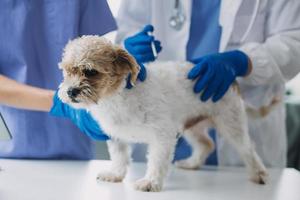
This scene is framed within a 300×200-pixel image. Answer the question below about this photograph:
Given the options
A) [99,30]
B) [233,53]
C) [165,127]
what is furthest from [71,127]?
[233,53]

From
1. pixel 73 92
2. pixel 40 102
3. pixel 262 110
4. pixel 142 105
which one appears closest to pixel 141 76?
pixel 142 105

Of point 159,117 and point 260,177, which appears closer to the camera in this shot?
point 159,117

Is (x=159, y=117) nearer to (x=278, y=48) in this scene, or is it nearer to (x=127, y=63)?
(x=127, y=63)

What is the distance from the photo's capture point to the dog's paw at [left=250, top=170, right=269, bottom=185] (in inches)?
47.4

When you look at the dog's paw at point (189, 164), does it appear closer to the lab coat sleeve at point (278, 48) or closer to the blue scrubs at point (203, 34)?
the blue scrubs at point (203, 34)

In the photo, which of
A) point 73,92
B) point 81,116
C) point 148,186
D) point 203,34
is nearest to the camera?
point 73,92

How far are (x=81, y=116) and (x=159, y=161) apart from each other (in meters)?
0.24

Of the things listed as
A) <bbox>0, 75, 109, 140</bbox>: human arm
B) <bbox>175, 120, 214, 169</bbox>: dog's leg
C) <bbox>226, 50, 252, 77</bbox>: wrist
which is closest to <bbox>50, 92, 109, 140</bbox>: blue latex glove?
<bbox>0, 75, 109, 140</bbox>: human arm

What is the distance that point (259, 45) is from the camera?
1.39 meters

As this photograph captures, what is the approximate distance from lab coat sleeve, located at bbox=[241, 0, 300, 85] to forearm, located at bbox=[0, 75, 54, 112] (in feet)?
1.98

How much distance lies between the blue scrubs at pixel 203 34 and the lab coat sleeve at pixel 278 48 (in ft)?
0.44

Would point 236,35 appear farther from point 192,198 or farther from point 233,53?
point 192,198

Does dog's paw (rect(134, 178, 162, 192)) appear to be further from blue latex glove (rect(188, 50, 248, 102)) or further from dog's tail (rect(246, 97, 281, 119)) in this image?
dog's tail (rect(246, 97, 281, 119))

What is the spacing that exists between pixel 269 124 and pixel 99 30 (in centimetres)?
62
